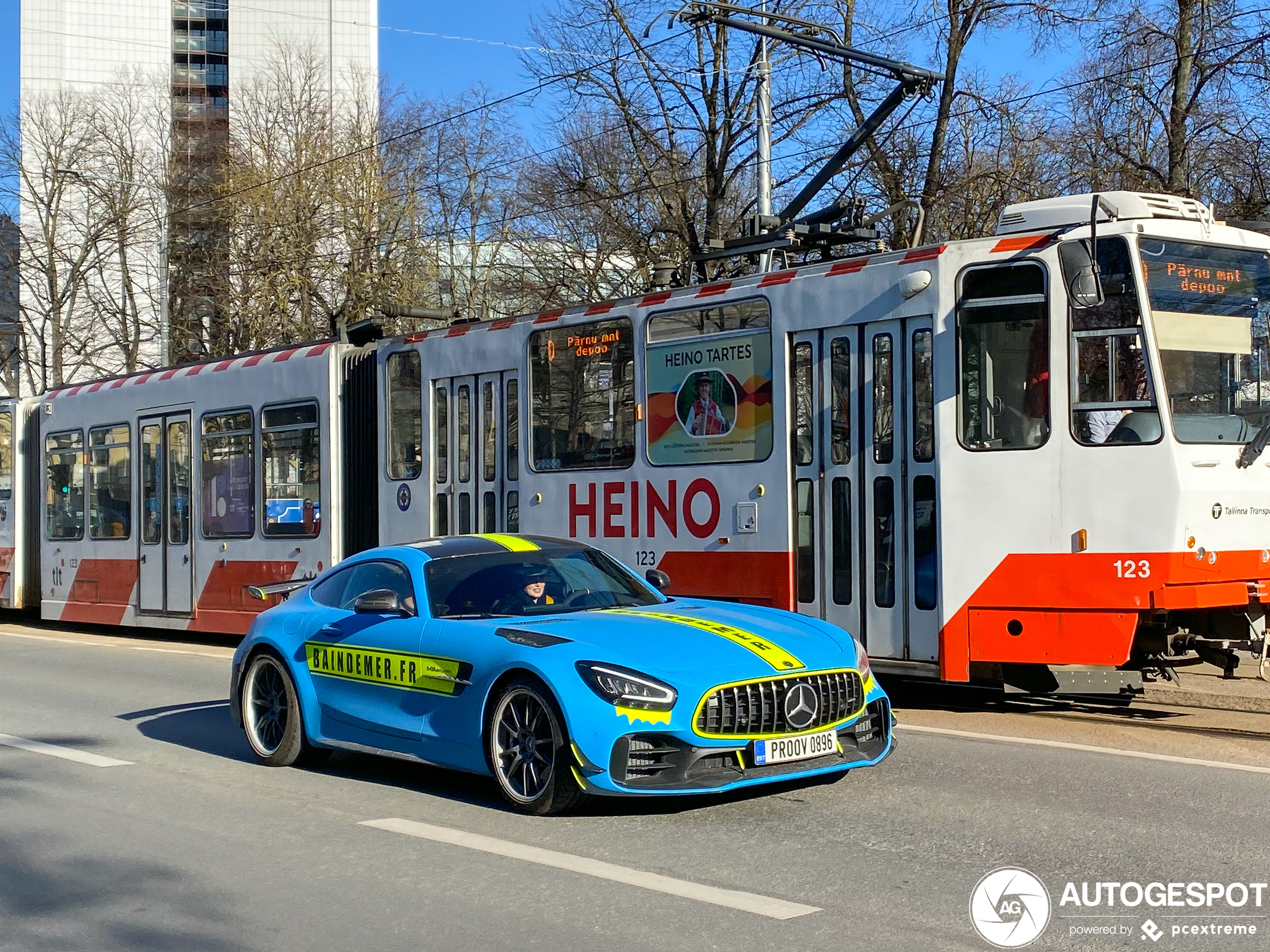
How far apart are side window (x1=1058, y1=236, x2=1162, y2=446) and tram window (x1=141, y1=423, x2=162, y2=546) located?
41.7 feet

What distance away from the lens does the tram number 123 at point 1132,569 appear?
9883mm

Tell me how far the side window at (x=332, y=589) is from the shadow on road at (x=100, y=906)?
8.29 ft

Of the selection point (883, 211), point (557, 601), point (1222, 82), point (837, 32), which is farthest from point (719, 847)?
point (837, 32)

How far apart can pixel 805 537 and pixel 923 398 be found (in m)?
1.47

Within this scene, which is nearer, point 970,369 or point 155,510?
point 970,369

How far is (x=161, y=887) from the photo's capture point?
6266 millimetres

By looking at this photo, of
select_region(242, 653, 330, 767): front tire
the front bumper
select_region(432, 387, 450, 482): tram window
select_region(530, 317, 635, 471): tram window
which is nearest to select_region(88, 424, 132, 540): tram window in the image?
select_region(432, 387, 450, 482): tram window

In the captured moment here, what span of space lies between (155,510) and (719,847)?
46.5 feet

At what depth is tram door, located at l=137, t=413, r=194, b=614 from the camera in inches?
731

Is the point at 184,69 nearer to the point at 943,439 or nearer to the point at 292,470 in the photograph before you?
the point at 292,470

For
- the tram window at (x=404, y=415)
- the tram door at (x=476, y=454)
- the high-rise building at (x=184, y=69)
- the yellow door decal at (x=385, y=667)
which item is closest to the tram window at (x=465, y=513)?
the tram door at (x=476, y=454)

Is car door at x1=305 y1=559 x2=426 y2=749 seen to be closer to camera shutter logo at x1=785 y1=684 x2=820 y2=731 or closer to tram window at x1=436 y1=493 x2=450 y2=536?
camera shutter logo at x1=785 y1=684 x2=820 y2=731

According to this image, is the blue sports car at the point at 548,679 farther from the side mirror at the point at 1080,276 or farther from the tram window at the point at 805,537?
the side mirror at the point at 1080,276

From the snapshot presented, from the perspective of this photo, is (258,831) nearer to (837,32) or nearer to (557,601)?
(557,601)
